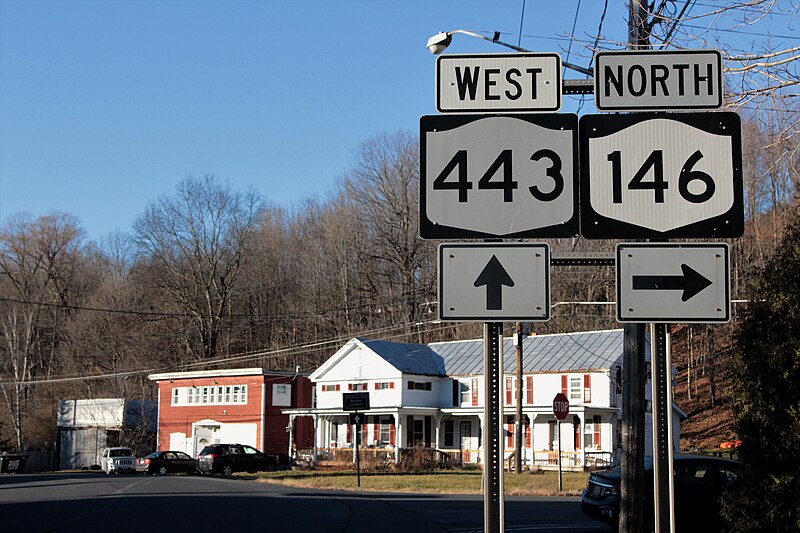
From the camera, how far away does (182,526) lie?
18.3m

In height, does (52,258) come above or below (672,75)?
above

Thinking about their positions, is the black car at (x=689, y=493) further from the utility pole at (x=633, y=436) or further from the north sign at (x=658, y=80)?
the north sign at (x=658, y=80)

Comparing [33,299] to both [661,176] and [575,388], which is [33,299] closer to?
[575,388]

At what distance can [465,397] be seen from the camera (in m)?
51.6

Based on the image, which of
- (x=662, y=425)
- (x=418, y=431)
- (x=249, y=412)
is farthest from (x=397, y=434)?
(x=662, y=425)

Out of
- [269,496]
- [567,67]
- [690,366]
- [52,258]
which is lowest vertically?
[269,496]

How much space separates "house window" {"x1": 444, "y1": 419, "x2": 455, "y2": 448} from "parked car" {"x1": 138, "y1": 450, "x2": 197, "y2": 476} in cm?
1400

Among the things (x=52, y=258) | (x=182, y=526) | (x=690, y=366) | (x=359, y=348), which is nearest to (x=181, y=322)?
(x=52, y=258)

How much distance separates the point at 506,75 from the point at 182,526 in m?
15.1

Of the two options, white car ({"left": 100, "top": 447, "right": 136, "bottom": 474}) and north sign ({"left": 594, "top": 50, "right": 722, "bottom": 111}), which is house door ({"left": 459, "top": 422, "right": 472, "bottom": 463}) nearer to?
white car ({"left": 100, "top": 447, "right": 136, "bottom": 474})

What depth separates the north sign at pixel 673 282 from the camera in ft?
17.2

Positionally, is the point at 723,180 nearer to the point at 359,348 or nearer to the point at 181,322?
the point at 359,348

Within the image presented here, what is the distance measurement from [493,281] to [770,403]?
292 centimetres

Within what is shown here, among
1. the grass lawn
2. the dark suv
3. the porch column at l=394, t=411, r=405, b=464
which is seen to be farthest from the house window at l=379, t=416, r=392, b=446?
the grass lawn
